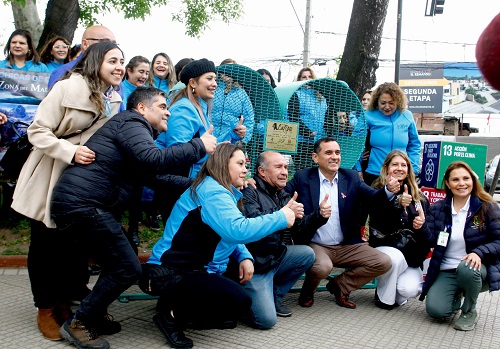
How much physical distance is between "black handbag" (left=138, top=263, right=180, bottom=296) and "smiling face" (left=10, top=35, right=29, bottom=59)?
10.6 feet

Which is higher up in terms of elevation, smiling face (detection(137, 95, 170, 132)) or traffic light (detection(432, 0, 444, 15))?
traffic light (detection(432, 0, 444, 15))

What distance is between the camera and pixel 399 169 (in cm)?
545

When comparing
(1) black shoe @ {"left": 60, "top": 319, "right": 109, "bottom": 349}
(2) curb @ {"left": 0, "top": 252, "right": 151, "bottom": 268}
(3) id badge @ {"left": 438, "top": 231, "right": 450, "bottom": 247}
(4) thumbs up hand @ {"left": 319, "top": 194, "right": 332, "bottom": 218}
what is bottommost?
(2) curb @ {"left": 0, "top": 252, "right": 151, "bottom": 268}

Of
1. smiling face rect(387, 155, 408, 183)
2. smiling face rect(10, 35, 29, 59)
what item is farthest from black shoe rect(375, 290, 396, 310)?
smiling face rect(10, 35, 29, 59)

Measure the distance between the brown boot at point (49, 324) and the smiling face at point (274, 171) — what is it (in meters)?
2.03

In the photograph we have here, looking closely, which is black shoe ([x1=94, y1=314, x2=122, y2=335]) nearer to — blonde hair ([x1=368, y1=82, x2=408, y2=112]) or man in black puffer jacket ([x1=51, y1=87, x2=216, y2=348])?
man in black puffer jacket ([x1=51, y1=87, x2=216, y2=348])

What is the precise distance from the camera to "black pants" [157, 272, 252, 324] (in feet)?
13.1

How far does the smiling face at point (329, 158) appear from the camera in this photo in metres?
5.23

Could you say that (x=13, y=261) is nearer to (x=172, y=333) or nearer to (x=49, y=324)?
(x=49, y=324)

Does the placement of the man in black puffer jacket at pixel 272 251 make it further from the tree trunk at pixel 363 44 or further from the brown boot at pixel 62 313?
the tree trunk at pixel 363 44

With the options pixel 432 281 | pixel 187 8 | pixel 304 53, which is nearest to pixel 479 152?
pixel 432 281

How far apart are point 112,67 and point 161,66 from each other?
267cm

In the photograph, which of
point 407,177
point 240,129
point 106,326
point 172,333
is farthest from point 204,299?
point 407,177

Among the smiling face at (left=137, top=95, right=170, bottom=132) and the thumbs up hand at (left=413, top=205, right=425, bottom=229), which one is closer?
the smiling face at (left=137, top=95, right=170, bottom=132)
